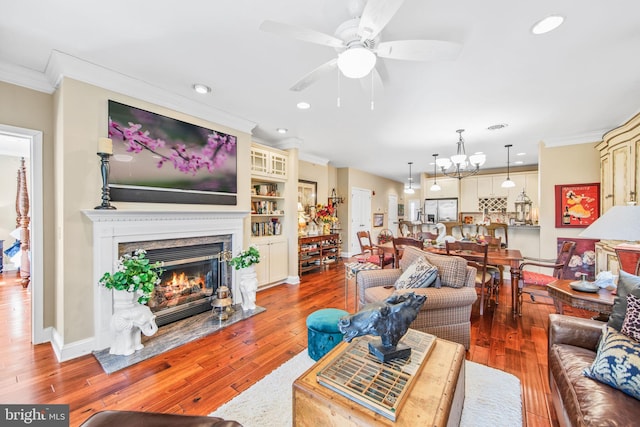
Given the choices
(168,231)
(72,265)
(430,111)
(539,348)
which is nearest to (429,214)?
(430,111)

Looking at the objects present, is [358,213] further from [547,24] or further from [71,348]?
[71,348]

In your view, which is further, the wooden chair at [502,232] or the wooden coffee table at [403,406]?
the wooden chair at [502,232]

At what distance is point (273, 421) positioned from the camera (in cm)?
162

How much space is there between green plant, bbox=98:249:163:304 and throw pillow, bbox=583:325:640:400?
322 centimetres

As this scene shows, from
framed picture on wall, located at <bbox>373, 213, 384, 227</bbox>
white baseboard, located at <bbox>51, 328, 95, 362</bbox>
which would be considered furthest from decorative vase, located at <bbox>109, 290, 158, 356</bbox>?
framed picture on wall, located at <bbox>373, 213, 384, 227</bbox>

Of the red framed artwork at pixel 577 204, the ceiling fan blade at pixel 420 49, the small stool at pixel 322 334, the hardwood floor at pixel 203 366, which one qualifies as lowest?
the hardwood floor at pixel 203 366

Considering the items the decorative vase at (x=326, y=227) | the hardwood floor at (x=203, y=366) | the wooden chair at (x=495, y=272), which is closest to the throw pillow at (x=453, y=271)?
the hardwood floor at (x=203, y=366)

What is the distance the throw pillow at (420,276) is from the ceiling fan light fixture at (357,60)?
6.21 feet

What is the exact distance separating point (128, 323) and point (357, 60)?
2.88m

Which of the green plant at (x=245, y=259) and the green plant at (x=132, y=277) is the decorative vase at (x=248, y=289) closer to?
the green plant at (x=245, y=259)

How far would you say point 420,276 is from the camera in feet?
A: 8.29

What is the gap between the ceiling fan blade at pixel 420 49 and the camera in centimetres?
148

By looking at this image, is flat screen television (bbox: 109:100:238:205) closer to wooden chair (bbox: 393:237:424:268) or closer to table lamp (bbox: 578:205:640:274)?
wooden chair (bbox: 393:237:424:268)

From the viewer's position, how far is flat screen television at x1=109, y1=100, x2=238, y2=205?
101 inches
